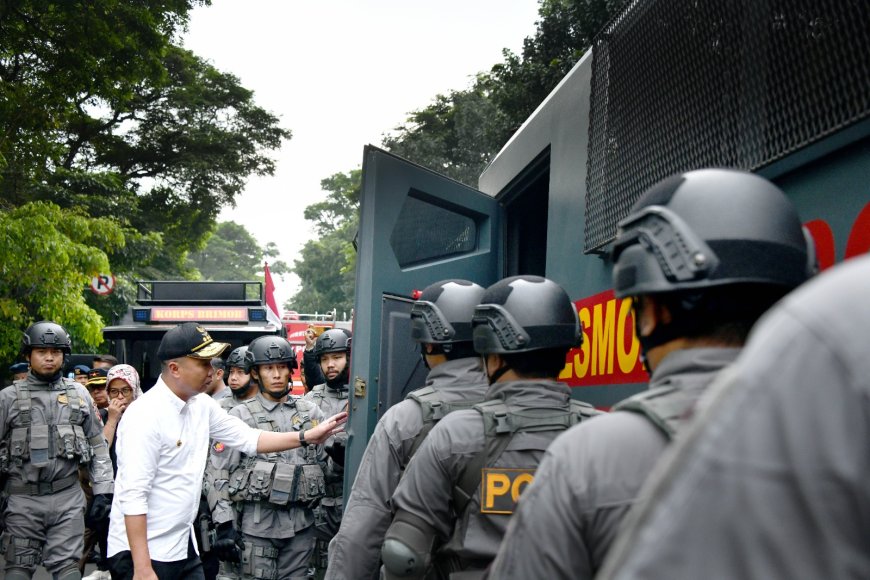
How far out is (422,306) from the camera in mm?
3559

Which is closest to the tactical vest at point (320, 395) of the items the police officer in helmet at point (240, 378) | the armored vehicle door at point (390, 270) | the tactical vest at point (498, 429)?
the police officer in helmet at point (240, 378)

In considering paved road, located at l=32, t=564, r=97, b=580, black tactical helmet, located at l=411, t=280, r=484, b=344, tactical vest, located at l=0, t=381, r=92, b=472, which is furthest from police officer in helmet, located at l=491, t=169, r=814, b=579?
paved road, located at l=32, t=564, r=97, b=580

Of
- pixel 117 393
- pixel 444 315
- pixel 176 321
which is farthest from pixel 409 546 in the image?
pixel 176 321

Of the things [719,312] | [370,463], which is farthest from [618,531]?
[370,463]

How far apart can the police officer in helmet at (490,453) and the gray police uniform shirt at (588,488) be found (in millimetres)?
1104

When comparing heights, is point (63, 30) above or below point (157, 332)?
above

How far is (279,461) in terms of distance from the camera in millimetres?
5602

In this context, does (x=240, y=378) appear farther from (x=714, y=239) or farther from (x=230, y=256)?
(x=230, y=256)

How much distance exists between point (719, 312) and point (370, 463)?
206 centimetres

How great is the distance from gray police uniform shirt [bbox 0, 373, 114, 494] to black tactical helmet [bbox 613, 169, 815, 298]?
6.04 meters

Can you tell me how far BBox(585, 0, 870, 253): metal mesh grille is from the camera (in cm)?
166

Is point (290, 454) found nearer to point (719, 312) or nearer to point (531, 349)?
point (531, 349)

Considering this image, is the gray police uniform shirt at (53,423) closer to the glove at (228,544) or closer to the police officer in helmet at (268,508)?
the police officer in helmet at (268,508)

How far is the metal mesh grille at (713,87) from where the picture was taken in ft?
5.45
